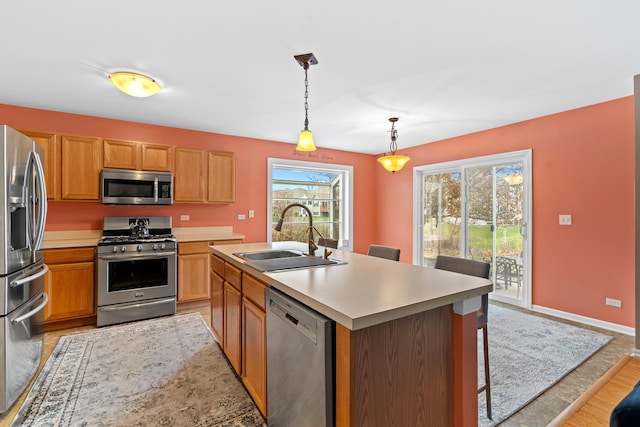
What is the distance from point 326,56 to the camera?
2318 millimetres

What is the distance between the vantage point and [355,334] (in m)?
1.09

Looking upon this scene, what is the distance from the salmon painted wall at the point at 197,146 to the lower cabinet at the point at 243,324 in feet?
6.51

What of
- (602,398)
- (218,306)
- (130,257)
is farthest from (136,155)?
(602,398)

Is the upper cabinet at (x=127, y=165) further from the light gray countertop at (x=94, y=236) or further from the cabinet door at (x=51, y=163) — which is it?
the light gray countertop at (x=94, y=236)

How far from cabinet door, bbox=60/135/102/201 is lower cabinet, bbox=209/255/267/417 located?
81.5 inches

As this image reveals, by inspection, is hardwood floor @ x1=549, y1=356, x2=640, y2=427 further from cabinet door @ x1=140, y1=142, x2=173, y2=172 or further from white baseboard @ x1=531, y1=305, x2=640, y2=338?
cabinet door @ x1=140, y1=142, x2=173, y2=172

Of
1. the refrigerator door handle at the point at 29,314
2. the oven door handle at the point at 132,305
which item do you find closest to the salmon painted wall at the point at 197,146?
the oven door handle at the point at 132,305

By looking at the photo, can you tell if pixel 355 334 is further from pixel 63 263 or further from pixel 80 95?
pixel 80 95

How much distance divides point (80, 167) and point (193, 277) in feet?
5.94

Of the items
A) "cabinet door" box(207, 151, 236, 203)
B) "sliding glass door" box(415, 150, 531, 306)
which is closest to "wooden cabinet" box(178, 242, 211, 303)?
"cabinet door" box(207, 151, 236, 203)

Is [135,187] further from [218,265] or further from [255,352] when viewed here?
[255,352]

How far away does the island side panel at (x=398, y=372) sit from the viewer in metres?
1.09

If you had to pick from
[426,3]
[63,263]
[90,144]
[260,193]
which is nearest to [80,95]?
[90,144]

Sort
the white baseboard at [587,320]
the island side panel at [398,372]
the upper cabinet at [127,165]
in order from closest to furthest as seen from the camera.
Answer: the island side panel at [398,372], the white baseboard at [587,320], the upper cabinet at [127,165]
